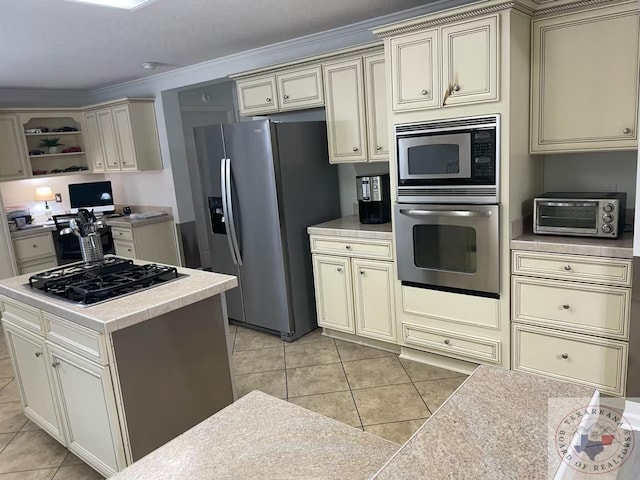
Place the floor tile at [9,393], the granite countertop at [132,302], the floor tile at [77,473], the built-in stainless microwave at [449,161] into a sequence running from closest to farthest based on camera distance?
the granite countertop at [132,302] < the floor tile at [77,473] < the built-in stainless microwave at [449,161] < the floor tile at [9,393]

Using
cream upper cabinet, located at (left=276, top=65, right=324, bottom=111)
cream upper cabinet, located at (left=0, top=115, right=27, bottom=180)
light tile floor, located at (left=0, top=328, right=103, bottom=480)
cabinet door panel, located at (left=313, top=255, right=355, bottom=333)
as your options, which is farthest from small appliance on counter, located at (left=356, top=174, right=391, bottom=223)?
cream upper cabinet, located at (left=0, top=115, right=27, bottom=180)

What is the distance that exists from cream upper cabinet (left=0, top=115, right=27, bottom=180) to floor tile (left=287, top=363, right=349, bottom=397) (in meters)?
4.14

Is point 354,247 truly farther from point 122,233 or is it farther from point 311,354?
point 122,233

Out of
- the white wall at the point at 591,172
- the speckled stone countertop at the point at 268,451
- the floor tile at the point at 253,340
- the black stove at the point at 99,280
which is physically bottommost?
the floor tile at the point at 253,340

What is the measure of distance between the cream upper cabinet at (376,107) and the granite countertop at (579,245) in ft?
3.77

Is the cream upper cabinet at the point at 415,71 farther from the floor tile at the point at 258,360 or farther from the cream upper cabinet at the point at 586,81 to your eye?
the floor tile at the point at 258,360

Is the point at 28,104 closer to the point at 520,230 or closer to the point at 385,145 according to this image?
the point at 385,145

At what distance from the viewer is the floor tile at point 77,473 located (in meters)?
2.33

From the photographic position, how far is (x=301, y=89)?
145 inches

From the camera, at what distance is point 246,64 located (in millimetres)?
4348

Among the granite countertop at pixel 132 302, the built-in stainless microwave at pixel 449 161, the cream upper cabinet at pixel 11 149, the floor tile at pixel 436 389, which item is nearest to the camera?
the granite countertop at pixel 132 302

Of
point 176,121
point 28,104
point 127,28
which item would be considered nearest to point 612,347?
point 127,28

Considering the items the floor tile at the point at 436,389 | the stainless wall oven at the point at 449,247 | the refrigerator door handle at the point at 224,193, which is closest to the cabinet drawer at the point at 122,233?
the refrigerator door handle at the point at 224,193

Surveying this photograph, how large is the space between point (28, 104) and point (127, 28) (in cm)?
321
